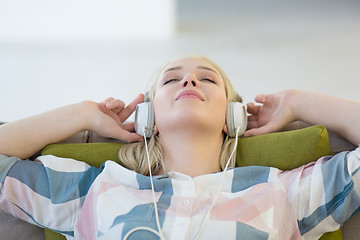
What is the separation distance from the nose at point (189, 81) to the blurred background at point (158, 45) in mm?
1415

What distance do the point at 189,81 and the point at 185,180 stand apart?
14.5 inches

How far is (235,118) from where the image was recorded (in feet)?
5.33

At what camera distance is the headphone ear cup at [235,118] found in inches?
64.1

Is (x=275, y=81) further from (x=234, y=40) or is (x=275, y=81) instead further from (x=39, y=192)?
(x=39, y=192)

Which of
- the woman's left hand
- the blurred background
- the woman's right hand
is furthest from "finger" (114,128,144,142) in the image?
the blurred background

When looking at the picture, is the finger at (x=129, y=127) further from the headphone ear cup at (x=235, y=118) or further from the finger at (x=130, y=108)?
the headphone ear cup at (x=235, y=118)

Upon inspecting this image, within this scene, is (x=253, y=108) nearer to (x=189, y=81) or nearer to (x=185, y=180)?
(x=189, y=81)

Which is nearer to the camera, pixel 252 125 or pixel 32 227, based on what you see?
pixel 32 227

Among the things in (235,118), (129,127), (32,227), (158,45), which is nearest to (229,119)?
(235,118)

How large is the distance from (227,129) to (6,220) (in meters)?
0.87

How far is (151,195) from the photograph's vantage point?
4.65 feet

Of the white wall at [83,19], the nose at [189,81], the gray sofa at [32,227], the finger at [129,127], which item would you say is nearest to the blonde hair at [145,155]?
the finger at [129,127]

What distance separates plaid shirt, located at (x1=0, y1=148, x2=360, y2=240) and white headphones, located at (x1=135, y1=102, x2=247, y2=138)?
208mm

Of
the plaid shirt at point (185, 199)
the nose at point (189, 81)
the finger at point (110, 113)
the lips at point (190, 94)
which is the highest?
the nose at point (189, 81)
